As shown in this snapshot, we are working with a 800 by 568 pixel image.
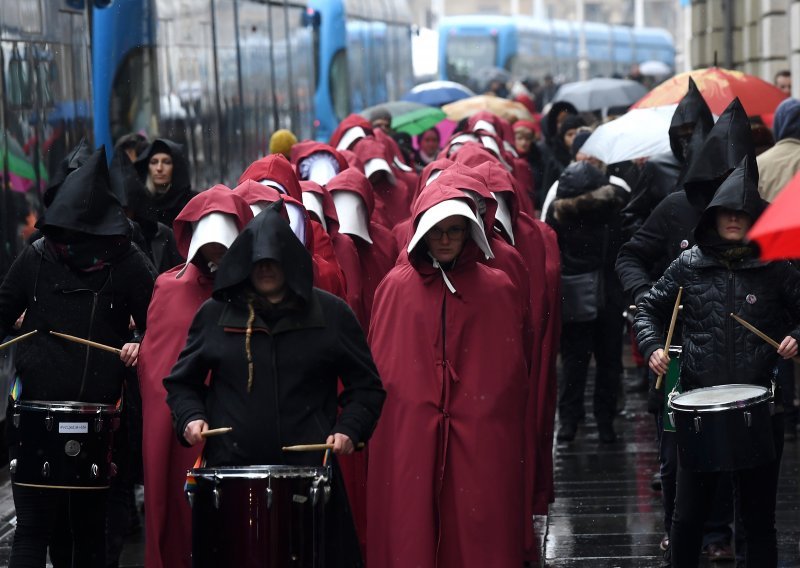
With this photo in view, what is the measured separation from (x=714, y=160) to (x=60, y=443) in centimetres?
312

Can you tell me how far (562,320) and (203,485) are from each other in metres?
6.05

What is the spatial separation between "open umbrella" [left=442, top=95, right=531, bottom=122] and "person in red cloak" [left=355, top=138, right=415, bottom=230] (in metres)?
6.19

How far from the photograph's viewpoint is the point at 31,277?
22.7 feet

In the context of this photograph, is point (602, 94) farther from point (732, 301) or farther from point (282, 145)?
point (732, 301)

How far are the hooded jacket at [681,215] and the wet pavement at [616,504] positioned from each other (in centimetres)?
136

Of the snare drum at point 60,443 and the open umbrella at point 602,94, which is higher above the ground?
the open umbrella at point 602,94

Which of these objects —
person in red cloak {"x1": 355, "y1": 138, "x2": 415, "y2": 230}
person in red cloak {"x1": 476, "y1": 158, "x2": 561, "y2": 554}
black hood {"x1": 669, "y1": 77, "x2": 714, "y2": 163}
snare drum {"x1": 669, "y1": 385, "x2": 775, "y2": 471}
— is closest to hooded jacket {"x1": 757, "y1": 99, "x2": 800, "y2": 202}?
black hood {"x1": 669, "y1": 77, "x2": 714, "y2": 163}

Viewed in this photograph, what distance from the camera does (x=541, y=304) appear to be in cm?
944

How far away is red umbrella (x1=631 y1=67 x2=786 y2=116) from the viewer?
1250cm

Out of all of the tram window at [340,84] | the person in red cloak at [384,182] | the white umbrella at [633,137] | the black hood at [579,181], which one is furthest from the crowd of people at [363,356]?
the tram window at [340,84]

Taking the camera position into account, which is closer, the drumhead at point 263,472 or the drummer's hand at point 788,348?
the drumhead at point 263,472

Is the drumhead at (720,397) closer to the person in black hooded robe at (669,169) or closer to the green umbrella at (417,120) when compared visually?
the person in black hooded robe at (669,169)

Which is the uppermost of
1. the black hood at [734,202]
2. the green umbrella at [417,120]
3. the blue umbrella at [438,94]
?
the black hood at [734,202]

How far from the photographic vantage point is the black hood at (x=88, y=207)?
22.7ft
